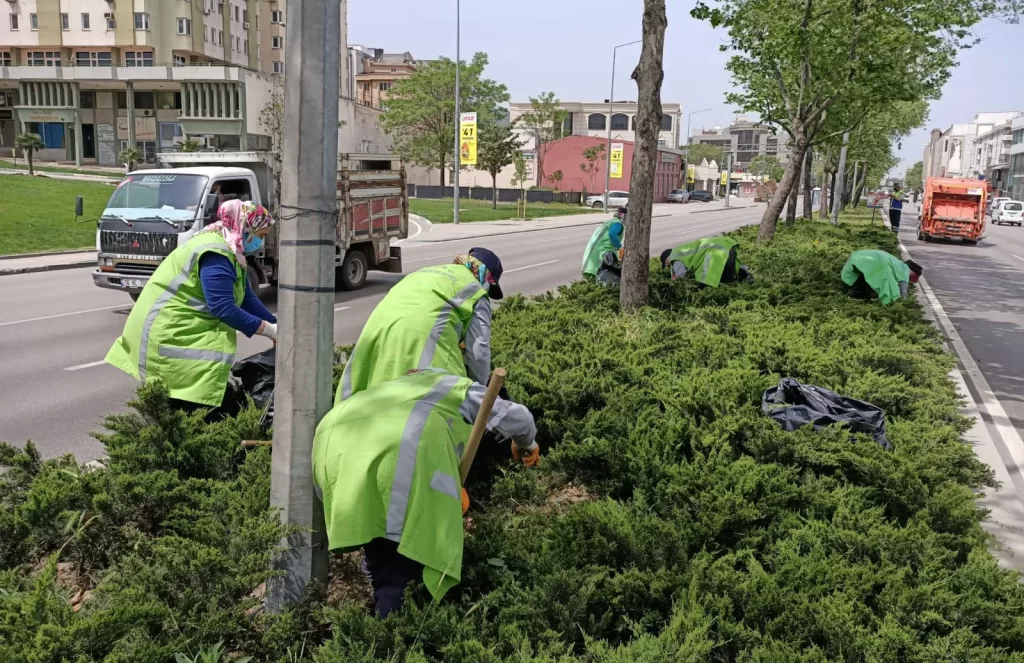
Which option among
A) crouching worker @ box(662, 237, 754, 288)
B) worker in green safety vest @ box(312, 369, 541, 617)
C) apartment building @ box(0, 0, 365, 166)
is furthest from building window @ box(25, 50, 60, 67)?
worker in green safety vest @ box(312, 369, 541, 617)

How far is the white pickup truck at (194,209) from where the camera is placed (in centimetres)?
1164

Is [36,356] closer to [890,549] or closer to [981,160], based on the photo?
[890,549]

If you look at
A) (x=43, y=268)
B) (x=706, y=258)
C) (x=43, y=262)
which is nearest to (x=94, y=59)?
(x=43, y=262)

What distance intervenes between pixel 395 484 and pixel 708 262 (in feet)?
26.8

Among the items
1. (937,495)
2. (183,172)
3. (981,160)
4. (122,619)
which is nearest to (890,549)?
(937,495)

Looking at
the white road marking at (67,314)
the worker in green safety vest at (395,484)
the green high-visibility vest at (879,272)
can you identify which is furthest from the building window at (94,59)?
the worker in green safety vest at (395,484)

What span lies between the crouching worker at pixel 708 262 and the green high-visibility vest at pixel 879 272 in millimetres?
1422

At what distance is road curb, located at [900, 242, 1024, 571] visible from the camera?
473 centimetres

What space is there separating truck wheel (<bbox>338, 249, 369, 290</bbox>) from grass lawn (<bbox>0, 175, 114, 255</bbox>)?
959cm

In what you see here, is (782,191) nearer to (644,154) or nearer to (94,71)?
(644,154)

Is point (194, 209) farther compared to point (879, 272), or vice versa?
point (194, 209)

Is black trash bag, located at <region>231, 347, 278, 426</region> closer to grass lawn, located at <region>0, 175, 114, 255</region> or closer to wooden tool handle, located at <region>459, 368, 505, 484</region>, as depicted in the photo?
wooden tool handle, located at <region>459, 368, 505, 484</region>

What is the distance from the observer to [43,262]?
18.1m

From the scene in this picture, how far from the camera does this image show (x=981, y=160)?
13738 centimetres
